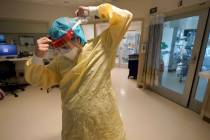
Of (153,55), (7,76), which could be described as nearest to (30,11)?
(7,76)

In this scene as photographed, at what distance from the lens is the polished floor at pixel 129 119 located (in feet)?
6.57

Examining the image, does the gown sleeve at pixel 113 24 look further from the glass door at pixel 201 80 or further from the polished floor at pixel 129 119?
the glass door at pixel 201 80

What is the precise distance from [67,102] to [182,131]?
6.86 ft

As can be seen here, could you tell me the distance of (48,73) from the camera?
825mm

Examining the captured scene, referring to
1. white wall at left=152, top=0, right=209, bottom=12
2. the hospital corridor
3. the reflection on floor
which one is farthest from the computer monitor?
the reflection on floor

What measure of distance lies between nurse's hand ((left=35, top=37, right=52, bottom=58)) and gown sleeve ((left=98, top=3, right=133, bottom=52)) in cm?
30

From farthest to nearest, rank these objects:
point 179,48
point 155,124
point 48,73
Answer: point 179,48, point 155,124, point 48,73

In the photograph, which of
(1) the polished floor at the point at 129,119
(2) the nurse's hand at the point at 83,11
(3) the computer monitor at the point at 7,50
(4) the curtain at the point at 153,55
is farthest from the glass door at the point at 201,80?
(3) the computer monitor at the point at 7,50

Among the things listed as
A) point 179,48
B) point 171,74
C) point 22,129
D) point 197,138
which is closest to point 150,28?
point 179,48

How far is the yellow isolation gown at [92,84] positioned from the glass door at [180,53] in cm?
241

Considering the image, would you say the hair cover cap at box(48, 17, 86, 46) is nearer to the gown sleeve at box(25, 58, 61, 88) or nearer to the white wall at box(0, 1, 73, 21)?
the gown sleeve at box(25, 58, 61, 88)

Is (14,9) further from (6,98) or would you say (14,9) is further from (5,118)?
(5,118)

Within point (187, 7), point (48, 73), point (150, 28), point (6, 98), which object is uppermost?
point (187, 7)

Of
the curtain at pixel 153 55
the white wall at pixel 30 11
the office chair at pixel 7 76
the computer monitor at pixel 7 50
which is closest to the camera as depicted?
the curtain at pixel 153 55
